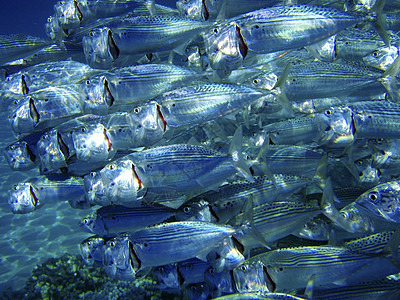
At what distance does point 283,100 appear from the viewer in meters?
2.89

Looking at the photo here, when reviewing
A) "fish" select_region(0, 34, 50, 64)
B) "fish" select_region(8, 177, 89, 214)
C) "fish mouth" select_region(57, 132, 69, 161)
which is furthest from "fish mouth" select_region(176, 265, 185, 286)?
"fish" select_region(0, 34, 50, 64)

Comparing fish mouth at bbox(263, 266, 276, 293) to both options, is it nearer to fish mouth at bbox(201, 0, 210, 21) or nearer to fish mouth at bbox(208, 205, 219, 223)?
fish mouth at bbox(208, 205, 219, 223)

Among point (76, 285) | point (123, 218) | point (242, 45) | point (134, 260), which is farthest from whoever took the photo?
point (76, 285)

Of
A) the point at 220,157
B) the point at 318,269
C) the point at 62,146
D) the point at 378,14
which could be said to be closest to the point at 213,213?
the point at 220,157

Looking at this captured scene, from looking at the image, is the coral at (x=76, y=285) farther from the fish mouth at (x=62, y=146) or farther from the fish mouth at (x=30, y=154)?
the fish mouth at (x=62, y=146)

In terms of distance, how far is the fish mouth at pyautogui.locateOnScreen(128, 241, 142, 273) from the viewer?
2516mm

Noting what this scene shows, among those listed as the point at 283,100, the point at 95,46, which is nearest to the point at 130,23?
the point at 95,46

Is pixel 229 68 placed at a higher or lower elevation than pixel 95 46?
lower

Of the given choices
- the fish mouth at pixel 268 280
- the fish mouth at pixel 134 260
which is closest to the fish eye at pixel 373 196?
the fish mouth at pixel 268 280

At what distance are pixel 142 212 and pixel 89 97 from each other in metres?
1.36

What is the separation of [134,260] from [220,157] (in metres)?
1.28

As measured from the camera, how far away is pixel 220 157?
279 centimetres

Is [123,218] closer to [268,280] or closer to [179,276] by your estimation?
[179,276]

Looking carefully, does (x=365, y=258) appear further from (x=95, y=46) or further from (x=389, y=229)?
(x=95, y=46)
